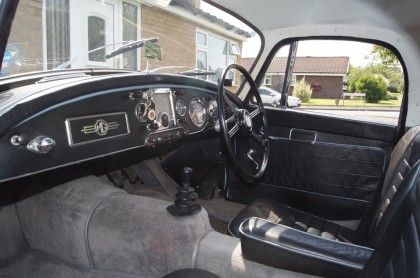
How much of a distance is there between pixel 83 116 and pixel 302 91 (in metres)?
1.85

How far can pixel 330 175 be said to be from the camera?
96.3 inches

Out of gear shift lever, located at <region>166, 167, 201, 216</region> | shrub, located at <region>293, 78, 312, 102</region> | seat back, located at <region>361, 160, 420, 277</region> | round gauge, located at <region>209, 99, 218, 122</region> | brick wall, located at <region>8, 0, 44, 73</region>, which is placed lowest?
gear shift lever, located at <region>166, 167, 201, 216</region>

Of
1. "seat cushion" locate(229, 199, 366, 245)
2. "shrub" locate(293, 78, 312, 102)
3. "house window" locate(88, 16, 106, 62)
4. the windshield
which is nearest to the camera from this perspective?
the windshield

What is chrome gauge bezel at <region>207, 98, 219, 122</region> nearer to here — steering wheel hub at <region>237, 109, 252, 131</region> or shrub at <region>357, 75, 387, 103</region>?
steering wheel hub at <region>237, 109, 252, 131</region>

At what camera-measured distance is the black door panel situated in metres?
2.35

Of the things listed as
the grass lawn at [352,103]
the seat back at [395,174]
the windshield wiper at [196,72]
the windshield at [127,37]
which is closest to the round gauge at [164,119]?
the windshield at [127,37]

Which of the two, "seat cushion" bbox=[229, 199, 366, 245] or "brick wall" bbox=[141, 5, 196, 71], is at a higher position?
"brick wall" bbox=[141, 5, 196, 71]

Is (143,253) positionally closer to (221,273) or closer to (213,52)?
(221,273)

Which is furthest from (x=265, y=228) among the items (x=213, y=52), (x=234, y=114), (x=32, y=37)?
(x=213, y=52)

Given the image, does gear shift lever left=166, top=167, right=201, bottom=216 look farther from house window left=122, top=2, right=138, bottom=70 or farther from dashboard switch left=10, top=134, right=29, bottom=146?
house window left=122, top=2, right=138, bottom=70

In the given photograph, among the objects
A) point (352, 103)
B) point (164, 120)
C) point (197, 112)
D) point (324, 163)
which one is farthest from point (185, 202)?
point (352, 103)

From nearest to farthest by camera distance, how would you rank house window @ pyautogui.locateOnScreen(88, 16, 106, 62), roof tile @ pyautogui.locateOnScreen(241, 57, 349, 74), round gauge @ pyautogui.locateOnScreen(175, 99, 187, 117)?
house window @ pyautogui.locateOnScreen(88, 16, 106, 62)
round gauge @ pyautogui.locateOnScreen(175, 99, 187, 117)
roof tile @ pyautogui.locateOnScreen(241, 57, 349, 74)

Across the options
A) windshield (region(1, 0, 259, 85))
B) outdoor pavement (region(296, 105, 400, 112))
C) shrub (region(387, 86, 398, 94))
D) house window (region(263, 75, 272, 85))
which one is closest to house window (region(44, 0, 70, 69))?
windshield (region(1, 0, 259, 85))

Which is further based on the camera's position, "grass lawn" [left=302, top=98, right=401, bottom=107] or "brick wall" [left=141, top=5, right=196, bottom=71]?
"grass lawn" [left=302, top=98, right=401, bottom=107]
